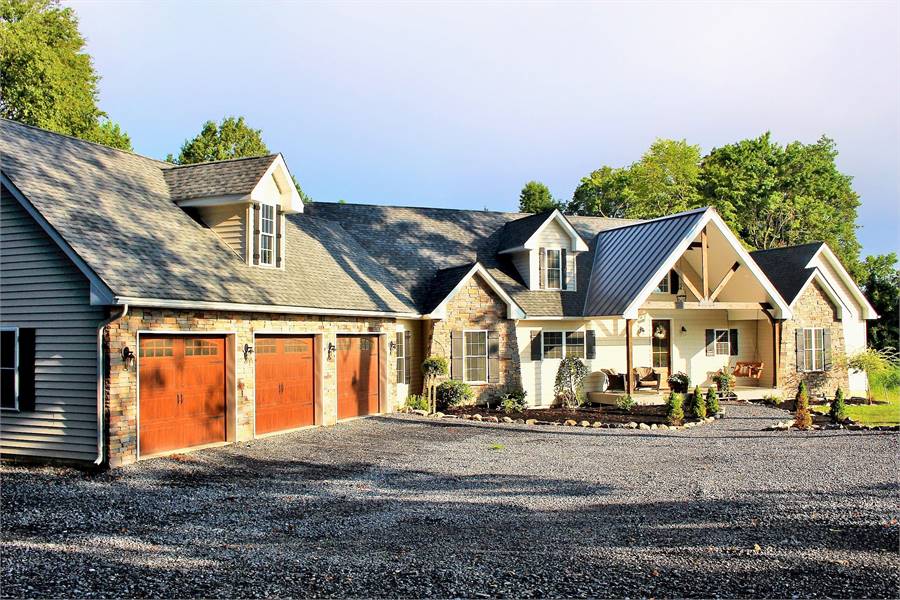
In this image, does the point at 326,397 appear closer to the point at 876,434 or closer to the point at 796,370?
the point at 876,434

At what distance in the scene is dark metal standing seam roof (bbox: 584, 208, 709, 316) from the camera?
74.0ft

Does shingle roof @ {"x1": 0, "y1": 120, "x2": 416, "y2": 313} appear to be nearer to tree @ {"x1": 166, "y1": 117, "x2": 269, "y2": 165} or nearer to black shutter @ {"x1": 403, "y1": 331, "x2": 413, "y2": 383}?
black shutter @ {"x1": 403, "y1": 331, "x2": 413, "y2": 383}

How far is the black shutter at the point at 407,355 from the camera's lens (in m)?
21.3

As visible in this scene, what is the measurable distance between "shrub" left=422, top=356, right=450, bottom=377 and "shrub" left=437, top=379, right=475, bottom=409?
1.68 feet

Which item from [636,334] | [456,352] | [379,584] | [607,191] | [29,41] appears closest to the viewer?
[379,584]

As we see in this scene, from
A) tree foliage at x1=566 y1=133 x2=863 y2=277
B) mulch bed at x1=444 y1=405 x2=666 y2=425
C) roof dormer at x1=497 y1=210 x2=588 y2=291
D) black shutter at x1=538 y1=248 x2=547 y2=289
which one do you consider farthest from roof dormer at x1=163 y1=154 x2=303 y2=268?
tree foliage at x1=566 y1=133 x2=863 y2=277

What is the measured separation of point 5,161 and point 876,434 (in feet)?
59.8

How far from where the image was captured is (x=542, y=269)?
79.3 feet

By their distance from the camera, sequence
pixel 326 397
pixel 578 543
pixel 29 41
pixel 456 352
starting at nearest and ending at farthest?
pixel 578 543
pixel 326 397
pixel 456 352
pixel 29 41

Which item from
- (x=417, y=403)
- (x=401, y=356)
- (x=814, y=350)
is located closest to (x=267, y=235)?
(x=401, y=356)

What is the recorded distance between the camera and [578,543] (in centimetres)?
775

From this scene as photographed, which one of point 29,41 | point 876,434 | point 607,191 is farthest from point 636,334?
point 29,41

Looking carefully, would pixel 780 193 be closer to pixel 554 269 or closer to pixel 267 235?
pixel 554 269

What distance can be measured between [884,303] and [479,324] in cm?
2233
